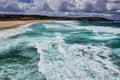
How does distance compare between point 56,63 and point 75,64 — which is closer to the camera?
point 75,64

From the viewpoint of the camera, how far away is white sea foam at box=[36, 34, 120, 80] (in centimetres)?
1194

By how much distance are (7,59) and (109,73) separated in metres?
5.35

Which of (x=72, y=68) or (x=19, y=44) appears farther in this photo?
(x=19, y=44)

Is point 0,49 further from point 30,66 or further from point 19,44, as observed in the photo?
point 30,66

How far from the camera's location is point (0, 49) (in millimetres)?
16984

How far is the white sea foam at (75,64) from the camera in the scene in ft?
39.2

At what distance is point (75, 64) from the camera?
→ 14.0 meters

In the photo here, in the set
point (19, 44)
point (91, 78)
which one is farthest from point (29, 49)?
point (91, 78)

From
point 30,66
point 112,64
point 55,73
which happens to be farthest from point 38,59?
point 112,64

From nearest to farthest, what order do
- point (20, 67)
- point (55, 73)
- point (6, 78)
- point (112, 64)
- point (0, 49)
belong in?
point (6, 78)
point (55, 73)
point (20, 67)
point (112, 64)
point (0, 49)

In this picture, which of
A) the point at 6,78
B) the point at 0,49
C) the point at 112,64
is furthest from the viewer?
the point at 0,49

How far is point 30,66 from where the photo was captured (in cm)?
1329

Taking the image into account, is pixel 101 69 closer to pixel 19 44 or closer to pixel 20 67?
pixel 20 67

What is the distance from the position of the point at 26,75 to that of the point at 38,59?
3.02 m
